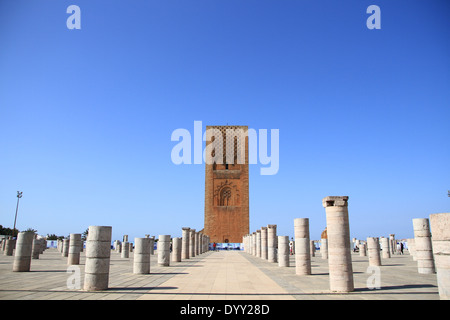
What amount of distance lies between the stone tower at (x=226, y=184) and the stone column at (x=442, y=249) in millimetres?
42883

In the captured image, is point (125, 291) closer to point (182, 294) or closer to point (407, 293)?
point (182, 294)

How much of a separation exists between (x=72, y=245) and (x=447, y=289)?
537 inches

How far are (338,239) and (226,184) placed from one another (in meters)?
41.7

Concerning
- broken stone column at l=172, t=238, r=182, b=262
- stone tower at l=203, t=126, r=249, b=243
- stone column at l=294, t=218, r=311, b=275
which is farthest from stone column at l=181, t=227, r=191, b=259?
stone tower at l=203, t=126, r=249, b=243

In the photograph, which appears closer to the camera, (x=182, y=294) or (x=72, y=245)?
(x=182, y=294)

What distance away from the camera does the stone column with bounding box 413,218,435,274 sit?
11.3m

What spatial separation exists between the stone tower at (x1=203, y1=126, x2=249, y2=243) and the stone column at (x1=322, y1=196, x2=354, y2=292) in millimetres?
40194

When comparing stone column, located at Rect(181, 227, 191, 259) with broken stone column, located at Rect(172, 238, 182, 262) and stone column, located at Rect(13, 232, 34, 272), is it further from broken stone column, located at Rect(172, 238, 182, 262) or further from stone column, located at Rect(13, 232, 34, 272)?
stone column, located at Rect(13, 232, 34, 272)

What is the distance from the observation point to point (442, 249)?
16.3 feet

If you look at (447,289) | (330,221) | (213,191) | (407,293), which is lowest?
(407,293)

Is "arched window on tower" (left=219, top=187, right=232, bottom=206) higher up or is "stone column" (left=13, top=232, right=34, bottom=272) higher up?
"arched window on tower" (left=219, top=187, right=232, bottom=206)

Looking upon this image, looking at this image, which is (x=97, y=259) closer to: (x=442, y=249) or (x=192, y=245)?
(x=442, y=249)
